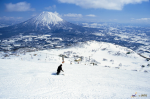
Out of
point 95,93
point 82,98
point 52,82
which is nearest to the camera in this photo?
point 82,98

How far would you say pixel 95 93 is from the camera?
598 cm

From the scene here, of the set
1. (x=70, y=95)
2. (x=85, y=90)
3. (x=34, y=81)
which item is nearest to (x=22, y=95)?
(x=34, y=81)

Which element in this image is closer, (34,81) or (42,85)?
(42,85)

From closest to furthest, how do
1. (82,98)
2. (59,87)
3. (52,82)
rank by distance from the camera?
(82,98)
(59,87)
(52,82)

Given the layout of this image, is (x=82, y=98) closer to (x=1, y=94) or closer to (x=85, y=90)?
(x=85, y=90)

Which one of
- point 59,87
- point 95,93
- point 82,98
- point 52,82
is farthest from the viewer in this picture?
point 52,82

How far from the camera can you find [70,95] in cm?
559

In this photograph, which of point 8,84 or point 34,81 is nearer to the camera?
point 8,84

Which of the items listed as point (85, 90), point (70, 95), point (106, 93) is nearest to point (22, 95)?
point (70, 95)

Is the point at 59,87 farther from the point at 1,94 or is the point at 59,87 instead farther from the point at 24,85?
the point at 1,94

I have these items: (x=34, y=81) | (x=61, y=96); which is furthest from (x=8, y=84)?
(x=61, y=96)

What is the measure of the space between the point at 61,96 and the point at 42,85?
6.80 ft

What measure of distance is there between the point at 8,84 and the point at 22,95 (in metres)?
2.31

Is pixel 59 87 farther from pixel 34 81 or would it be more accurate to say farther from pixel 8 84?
pixel 8 84
